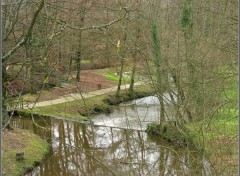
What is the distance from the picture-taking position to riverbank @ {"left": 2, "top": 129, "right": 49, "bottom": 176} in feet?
37.3

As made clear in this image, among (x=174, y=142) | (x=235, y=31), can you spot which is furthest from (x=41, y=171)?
(x=235, y=31)

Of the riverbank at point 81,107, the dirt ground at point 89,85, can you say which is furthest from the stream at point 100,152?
the dirt ground at point 89,85

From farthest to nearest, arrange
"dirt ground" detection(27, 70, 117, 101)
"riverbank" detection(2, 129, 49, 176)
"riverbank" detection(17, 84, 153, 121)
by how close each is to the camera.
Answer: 1. "dirt ground" detection(27, 70, 117, 101)
2. "riverbank" detection(17, 84, 153, 121)
3. "riverbank" detection(2, 129, 49, 176)

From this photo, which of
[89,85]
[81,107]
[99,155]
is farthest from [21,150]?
[89,85]

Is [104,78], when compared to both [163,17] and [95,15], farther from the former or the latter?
[163,17]

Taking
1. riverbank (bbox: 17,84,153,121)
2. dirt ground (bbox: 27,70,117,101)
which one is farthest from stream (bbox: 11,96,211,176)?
dirt ground (bbox: 27,70,117,101)

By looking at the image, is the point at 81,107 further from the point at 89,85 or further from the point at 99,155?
the point at 99,155

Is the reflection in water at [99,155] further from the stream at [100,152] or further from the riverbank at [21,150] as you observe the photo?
the riverbank at [21,150]

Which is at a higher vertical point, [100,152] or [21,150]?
[21,150]

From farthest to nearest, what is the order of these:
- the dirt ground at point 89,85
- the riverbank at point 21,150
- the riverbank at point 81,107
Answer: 1. the dirt ground at point 89,85
2. the riverbank at point 81,107
3. the riverbank at point 21,150

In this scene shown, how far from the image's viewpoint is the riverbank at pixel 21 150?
11359 millimetres

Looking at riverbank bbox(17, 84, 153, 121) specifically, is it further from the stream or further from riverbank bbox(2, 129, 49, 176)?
riverbank bbox(2, 129, 49, 176)

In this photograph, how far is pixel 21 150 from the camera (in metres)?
12.7

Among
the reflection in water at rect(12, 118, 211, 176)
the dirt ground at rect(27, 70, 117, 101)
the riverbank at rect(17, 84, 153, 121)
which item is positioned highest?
the dirt ground at rect(27, 70, 117, 101)
